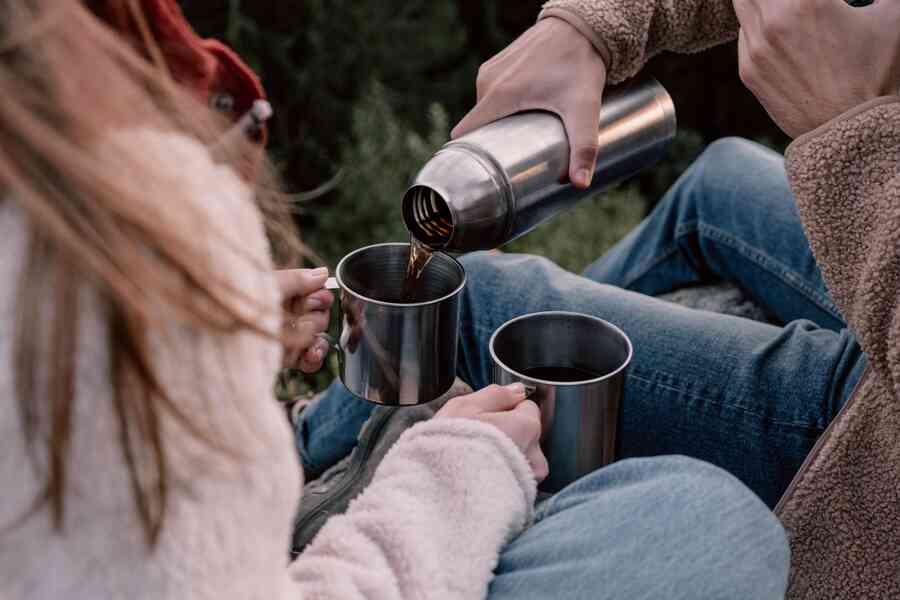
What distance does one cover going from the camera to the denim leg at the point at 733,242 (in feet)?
4.02

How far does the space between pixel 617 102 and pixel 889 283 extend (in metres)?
0.41

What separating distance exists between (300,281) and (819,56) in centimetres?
51

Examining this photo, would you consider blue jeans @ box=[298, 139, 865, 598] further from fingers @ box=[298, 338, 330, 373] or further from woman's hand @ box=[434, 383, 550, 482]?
fingers @ box=[298, 338, 330, 373]

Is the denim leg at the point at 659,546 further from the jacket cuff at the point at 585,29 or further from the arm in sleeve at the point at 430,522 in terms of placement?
the jacket cuff at the point at 585,29

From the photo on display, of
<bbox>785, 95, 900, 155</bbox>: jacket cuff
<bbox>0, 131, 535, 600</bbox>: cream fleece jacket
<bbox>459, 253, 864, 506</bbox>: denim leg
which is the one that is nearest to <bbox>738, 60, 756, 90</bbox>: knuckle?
<bbox>785, 95, 900, 155</bbox>: jacket cuff

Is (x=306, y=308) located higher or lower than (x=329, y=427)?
higher

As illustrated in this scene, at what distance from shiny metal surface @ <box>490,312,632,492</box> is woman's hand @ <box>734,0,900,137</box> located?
26 cm

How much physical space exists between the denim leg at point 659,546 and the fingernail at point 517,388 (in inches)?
5.5

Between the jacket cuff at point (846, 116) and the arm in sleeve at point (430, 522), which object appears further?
the jacket cuff at point (846, 116)

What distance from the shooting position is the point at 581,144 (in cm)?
103

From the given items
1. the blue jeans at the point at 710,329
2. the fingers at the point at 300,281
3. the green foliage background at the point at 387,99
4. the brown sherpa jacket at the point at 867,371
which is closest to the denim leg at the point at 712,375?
the blue jeans at the point at 710,329

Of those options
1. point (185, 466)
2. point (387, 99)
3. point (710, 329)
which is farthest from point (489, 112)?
point (387, 99)

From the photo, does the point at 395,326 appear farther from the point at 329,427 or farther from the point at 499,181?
the point at 329,427

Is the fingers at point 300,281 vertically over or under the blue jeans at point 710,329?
over
